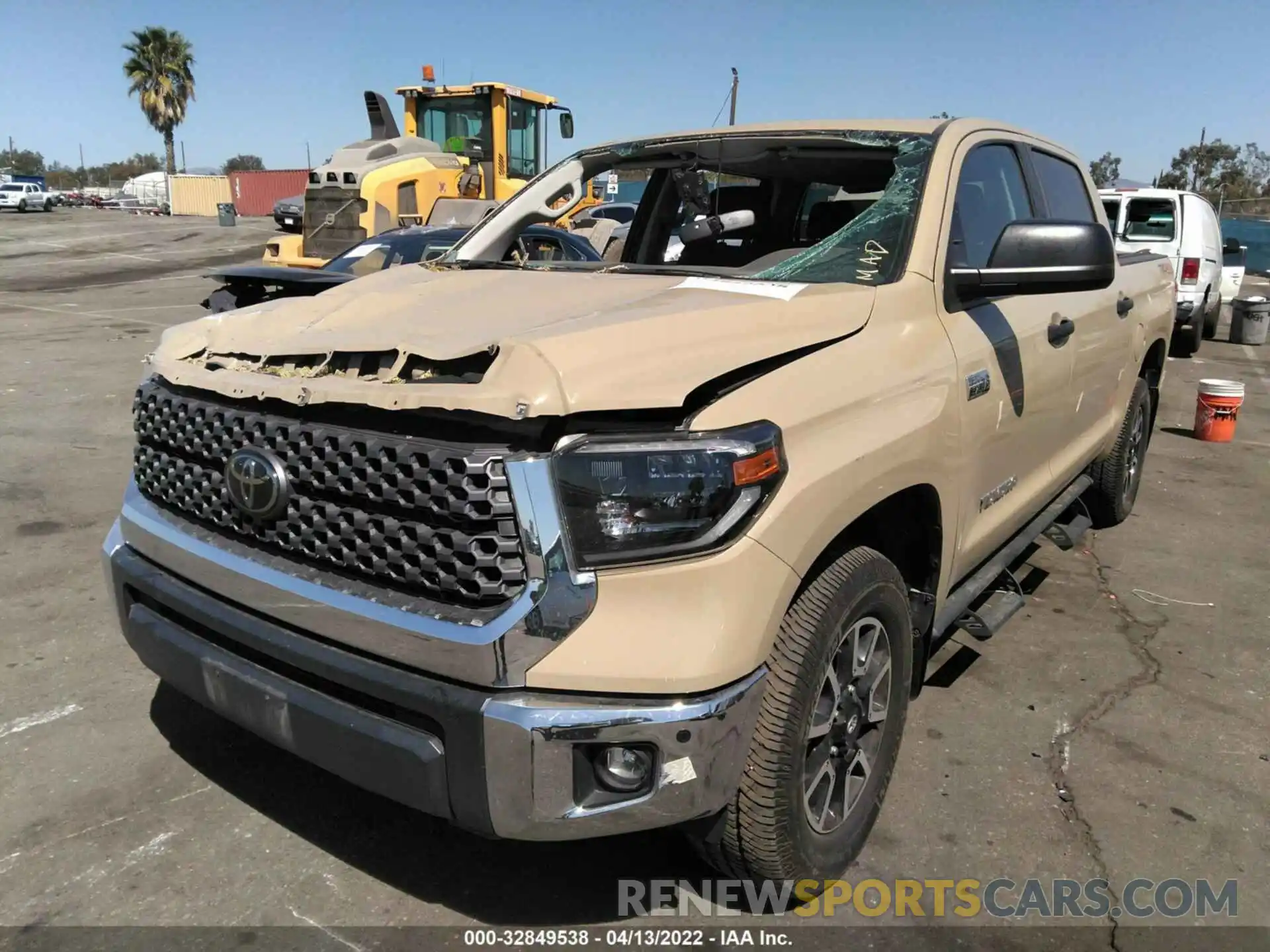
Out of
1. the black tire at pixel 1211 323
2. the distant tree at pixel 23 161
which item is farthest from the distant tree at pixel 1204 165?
the distant tree at pixel 23 161

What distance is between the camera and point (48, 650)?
3826 mm

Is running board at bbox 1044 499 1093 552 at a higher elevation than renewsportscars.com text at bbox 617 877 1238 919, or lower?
higher

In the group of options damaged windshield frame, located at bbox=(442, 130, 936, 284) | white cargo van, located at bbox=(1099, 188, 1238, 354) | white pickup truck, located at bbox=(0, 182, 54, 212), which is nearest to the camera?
damaged windshield frame, located at bbox=(442, 130, 936, 284)

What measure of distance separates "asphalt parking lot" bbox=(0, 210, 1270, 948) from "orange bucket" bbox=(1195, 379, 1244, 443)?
111 inches

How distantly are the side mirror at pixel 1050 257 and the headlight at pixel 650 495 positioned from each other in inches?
52.2

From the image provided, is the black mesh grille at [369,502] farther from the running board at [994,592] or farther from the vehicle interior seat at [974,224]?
the vehicle interior seat at [974,224]

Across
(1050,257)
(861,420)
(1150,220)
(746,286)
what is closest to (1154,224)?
(1150,220)

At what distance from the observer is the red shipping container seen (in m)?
51.5

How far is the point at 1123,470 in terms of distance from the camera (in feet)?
17.5

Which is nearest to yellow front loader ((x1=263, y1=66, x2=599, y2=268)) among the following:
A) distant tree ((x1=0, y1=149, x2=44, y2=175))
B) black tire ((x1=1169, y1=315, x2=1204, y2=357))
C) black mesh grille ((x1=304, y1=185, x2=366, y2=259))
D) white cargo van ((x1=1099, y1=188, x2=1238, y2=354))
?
black mesh grille ((x1=304, y1=185, x2=366, y2=259))

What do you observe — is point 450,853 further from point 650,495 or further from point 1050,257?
point 1050,257

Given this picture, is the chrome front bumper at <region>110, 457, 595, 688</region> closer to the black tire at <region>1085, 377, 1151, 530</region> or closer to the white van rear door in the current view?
the black tire at <region>1085, 377, 1151, 530</region>

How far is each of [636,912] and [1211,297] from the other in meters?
13.9

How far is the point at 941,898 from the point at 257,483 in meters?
2.00
